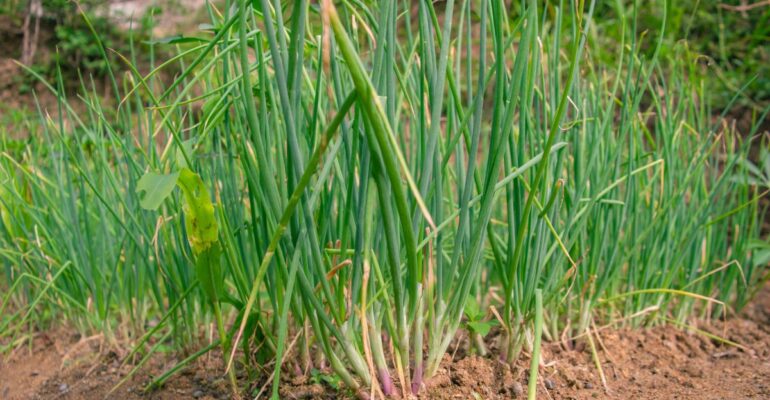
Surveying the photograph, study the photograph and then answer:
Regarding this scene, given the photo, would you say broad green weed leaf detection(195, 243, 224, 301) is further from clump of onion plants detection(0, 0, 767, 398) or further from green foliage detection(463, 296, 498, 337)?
green foliage detection(463, 296, 498, 337)

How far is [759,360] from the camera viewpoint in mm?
1433

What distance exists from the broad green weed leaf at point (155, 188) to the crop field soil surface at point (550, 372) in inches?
17.3

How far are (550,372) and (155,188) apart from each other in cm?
72

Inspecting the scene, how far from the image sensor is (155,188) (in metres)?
0.80

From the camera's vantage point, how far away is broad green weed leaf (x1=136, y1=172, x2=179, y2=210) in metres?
0.77

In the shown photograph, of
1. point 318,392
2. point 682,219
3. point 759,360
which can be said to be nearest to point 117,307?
point 318,392

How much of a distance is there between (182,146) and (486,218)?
421 mm

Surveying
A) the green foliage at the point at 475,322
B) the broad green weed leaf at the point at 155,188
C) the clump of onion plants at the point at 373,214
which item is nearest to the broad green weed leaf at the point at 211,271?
the clump of onion plants at the point at 373,214

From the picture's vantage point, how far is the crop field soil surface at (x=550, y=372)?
1.11 m

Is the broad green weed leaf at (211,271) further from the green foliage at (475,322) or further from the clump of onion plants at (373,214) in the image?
A: the green foliage at (475,322)

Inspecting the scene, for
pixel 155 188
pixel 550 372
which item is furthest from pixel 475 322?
pixel 155 188

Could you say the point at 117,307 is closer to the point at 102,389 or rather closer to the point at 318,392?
the point at 102,389

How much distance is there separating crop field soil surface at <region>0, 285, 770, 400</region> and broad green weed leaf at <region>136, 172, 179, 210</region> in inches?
17.3

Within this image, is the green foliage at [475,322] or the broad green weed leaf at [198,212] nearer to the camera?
the broad green weed leaf at [198,212]
